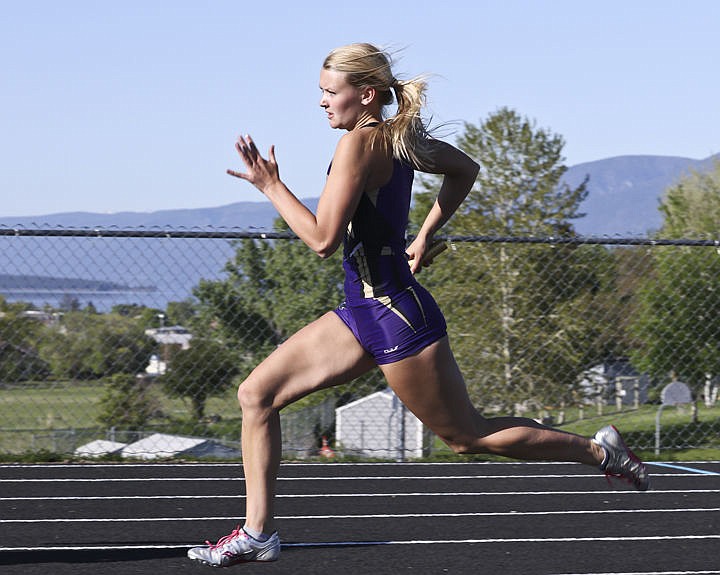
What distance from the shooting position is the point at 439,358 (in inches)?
167

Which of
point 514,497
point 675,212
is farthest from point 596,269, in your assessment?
point 675,212

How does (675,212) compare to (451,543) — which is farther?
(675,212)

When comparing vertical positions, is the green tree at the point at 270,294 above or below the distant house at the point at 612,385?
above

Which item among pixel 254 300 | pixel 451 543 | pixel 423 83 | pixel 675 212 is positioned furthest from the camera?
pixel 675 212

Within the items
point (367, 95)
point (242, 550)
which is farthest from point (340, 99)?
point (242, 550)

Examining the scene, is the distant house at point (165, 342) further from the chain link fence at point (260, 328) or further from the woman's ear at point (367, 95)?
the woman's ear at point (367, 95)

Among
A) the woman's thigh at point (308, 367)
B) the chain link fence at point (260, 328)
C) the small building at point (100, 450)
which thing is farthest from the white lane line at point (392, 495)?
the woman's thigh at point (308, 367)

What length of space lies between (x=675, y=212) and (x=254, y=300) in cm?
3847

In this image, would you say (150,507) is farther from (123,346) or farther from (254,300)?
(254,300)

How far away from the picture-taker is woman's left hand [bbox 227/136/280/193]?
404 centimetres

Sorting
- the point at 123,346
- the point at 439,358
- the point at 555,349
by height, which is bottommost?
the point at 555,349

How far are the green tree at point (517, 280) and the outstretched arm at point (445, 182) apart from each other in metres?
4.64

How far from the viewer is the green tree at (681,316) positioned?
16.7m

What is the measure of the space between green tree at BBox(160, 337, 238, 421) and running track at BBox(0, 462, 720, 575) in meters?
9.17
